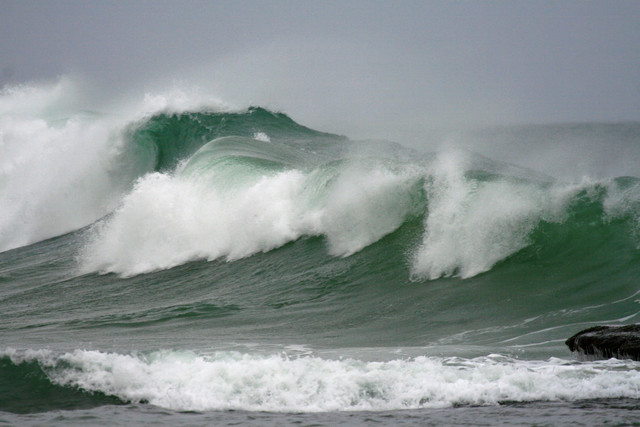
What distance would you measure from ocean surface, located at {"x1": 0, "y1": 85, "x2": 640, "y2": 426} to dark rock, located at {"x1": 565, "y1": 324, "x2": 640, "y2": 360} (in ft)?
0.63

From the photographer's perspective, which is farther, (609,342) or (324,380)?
(609,342)

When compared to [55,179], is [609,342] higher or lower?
lower

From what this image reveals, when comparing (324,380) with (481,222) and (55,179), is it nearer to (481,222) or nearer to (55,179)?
(481,222)

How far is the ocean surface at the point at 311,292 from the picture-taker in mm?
6809

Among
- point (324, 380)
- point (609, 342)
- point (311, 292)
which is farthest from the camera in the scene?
point (311, 292)

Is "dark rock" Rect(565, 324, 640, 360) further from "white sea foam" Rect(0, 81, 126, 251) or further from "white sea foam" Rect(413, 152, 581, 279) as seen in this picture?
"white sea foam" Rect(0, 81, 126, 251)

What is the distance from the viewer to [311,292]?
1245 centimetres

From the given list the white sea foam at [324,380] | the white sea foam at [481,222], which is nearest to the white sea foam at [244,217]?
the white sea foam at [481,222]

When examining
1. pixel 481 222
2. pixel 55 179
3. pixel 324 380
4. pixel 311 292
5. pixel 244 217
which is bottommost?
pixel 324 380

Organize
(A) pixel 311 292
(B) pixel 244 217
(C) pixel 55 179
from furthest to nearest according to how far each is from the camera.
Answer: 1. (C) pixel 55 179
2. (B) pixel 244 217
3. (A) pixel 311 292

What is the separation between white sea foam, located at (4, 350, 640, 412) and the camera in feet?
22.1

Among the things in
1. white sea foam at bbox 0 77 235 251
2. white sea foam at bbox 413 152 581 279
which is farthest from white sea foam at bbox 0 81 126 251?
white sea foam at bbox 413 152 581 279

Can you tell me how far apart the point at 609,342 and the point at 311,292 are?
18.3ft

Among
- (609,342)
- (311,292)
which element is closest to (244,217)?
(311,292)
